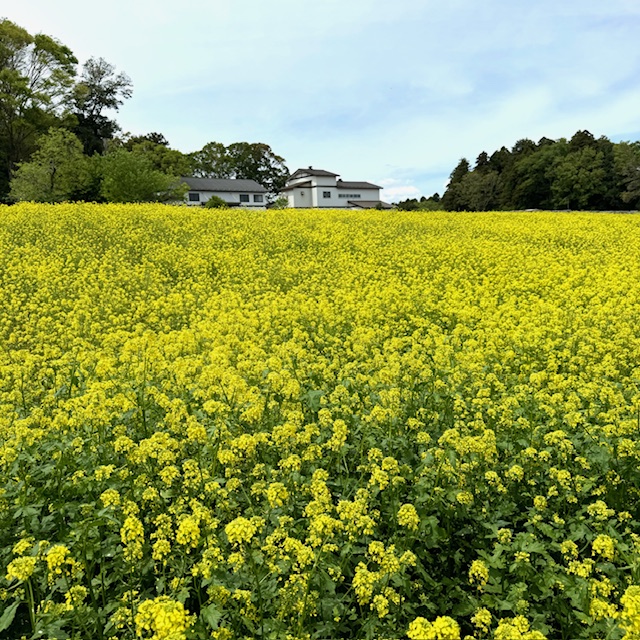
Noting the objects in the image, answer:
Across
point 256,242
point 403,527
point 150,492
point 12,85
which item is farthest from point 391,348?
point 12,85

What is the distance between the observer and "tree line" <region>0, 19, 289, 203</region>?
32.4 metres

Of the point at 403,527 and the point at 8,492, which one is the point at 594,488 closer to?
the point at 403,527

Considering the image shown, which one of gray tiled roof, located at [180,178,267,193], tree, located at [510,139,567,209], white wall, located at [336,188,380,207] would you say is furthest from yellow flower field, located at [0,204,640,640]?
white wall, located at [336,188,380,207]

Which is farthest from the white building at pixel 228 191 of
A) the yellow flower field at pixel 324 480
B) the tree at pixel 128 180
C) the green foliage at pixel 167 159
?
the yellow flower field at pixel 324 480

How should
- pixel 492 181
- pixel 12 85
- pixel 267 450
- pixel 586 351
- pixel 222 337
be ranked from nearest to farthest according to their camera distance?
pixel 267 450 < pixel 586 351 < pixel 222 337 < pixel 12 85 < pixel 492 181

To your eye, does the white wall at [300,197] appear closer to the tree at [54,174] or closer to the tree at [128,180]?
the tree at [54,174]

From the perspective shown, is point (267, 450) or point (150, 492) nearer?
point (150, 492)

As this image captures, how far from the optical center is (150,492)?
10.2 ft

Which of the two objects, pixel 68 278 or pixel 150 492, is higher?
pixel 68 278

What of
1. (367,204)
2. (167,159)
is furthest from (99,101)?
(367,204)

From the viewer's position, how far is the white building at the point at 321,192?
8012 centimetres

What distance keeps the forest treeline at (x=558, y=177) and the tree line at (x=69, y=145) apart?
31.4 metres

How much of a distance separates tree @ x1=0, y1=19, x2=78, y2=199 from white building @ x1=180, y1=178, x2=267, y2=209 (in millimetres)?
19088

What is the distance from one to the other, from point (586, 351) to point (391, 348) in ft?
8.07
